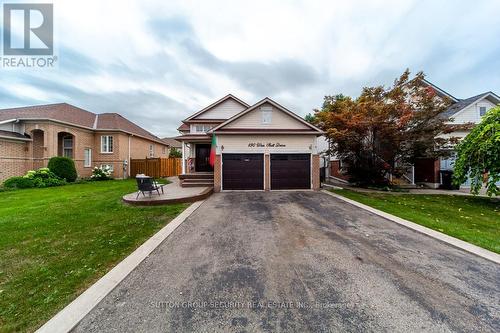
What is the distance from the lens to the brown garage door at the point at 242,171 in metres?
11.8

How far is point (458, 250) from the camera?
13.9 ft

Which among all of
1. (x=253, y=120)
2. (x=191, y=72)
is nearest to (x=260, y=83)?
(x=191, y=72)

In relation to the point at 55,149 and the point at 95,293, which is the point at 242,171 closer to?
the point at 95,293

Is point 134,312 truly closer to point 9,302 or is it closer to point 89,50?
point 9,302

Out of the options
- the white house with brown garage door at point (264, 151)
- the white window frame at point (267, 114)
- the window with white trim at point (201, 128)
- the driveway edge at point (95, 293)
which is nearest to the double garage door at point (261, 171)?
the white house with brown garage door at point (264, 151)

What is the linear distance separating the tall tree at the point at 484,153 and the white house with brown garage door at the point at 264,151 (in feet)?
22.9

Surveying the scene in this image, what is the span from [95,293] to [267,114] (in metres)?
11.5

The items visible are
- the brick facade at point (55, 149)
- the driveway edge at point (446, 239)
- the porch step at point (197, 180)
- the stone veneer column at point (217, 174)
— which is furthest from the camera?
the brick facade at point (55, 149)

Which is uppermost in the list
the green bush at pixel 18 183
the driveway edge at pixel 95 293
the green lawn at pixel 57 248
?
the green bush at pixel 18 183

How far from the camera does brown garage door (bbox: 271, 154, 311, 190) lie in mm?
11984

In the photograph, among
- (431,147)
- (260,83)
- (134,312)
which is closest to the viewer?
(134,312)

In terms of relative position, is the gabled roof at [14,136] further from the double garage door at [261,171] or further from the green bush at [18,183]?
the double garage door at [261,171]

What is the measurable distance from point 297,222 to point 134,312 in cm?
463

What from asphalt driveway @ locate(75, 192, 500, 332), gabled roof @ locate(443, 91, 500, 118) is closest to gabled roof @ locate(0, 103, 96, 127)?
asphalt driveway @ locate(75, 192, 500, 332)
